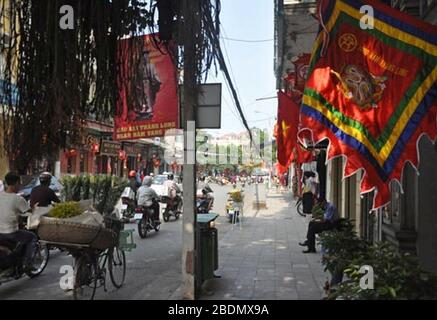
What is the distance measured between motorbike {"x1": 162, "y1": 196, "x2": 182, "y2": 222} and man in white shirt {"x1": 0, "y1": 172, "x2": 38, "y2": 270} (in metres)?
9.52

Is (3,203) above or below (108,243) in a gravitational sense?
above

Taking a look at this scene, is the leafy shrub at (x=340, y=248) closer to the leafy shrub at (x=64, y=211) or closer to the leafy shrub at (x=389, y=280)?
the leafy shrub at (x=389, y=280)

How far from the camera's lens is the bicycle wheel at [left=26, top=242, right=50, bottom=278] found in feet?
24.9

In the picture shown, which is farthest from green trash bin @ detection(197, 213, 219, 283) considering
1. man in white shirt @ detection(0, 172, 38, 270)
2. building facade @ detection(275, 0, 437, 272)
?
man in white shirt @ detection(0, 172, 38, 270)

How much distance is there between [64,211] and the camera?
5957mm

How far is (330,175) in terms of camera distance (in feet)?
50.8

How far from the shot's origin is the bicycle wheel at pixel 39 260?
24.9 feet

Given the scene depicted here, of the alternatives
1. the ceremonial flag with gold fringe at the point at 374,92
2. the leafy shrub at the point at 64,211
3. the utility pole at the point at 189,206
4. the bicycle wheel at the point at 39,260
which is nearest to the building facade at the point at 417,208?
the ceremonial flag with gold fringe at the point at 374,92
